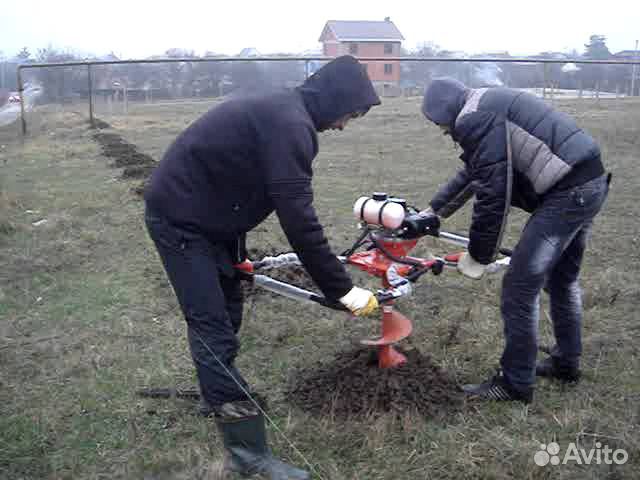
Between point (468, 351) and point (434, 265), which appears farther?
point (468, 351)

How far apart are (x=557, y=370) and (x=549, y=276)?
0.56 metres

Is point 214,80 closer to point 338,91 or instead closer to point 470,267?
point 470,267

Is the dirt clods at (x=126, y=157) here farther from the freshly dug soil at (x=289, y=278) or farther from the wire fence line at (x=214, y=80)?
the freshly dug soil at (x=289, y=278)

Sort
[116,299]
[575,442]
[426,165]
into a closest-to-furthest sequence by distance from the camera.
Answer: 1. [575,442]
2. [116,299]
3. [426,165]

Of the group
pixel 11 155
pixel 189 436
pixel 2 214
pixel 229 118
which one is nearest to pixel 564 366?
pixel 189 436

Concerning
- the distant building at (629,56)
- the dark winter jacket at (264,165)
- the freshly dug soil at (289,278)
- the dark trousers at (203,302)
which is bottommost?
the freshly dug soil at (289,278)

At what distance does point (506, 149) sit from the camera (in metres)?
2.96

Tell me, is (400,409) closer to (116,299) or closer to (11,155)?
(116,299)

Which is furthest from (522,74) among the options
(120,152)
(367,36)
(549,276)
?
(549,276)

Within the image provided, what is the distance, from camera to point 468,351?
4016mm

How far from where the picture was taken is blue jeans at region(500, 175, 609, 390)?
3.06m

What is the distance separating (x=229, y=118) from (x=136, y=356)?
2080mm

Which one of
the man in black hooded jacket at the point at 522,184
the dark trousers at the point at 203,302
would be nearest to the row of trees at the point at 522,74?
the man in black hooded jacket at the point at 522,184

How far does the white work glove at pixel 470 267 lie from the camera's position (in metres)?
3.15
